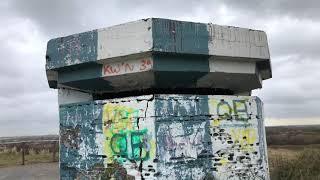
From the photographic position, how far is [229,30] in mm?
6887

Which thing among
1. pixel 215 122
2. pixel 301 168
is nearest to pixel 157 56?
pixel 215 122

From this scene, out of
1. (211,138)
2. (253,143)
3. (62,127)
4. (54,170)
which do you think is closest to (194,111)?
(211,138)

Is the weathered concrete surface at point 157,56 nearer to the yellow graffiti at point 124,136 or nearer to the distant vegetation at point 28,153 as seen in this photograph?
the yellow graffiti at point 124,136

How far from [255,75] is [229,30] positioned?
2.83ft

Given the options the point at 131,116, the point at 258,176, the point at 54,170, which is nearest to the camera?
the point at 131,116

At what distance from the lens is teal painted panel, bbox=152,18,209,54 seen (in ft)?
20.8

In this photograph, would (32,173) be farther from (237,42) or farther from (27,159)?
(237,42)

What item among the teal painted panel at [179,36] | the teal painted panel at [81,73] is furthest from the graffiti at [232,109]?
the teal painted panel at [81,73]

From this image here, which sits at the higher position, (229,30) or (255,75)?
(229,30)

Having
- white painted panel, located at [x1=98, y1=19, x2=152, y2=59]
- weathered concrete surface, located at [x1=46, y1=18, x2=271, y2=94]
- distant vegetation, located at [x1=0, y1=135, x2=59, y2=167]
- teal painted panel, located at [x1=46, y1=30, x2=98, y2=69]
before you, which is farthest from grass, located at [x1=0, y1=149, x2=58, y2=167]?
white painted panel, located at [x1=98, y1=19, x2=152, y2=59]

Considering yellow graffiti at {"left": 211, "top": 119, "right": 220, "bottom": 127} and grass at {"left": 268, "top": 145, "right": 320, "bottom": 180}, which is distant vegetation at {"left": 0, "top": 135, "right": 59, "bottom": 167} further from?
yellow graffiti at {"left": 211, "top": 119, "right": 220, "bottom": 127}

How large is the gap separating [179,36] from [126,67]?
81cm

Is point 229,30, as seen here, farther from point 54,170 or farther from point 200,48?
point 54,170

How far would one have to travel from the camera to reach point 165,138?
20.9ft
